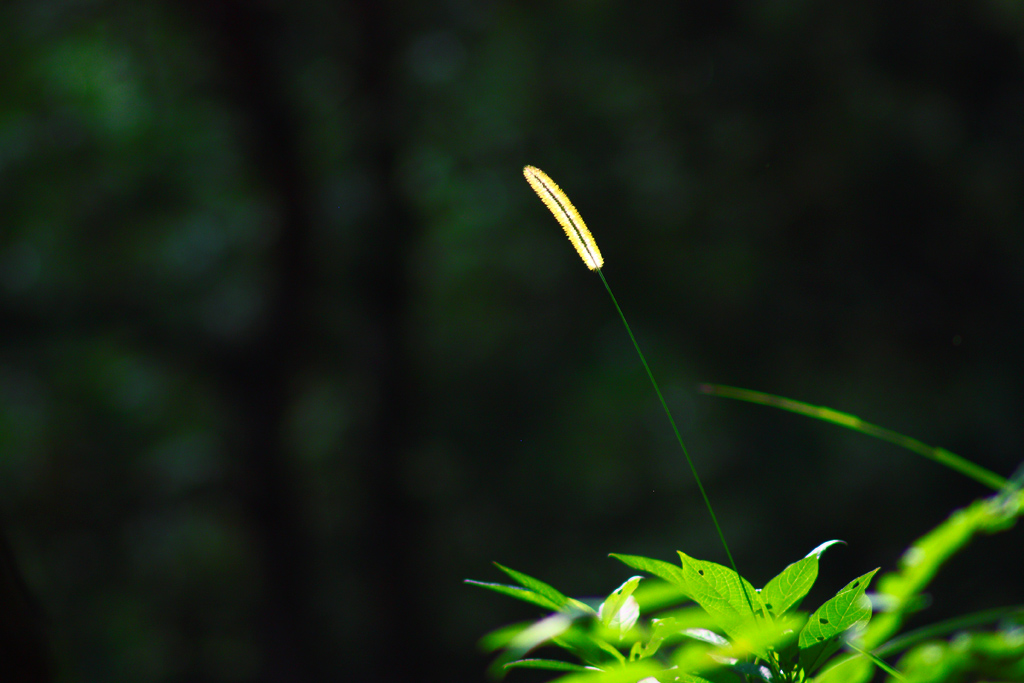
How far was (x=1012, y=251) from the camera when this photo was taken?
4832mm

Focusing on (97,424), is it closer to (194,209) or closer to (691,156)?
(194,209)

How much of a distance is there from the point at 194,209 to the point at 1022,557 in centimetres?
550

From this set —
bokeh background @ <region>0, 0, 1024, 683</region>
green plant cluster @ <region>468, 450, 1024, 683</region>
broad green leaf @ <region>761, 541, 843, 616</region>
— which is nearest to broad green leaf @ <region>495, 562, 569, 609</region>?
green plant cluster @ <region>468, 450, 1024, 683</region>

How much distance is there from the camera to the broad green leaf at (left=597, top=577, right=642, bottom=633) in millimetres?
529

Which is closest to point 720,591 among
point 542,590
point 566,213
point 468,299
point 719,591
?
point 719,591

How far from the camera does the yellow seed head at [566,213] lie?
603 mm

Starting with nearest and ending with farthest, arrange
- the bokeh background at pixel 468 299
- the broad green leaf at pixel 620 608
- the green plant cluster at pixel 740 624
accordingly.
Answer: the green plant cluster at pixel 740 624 < the broad green leaf at pixel 620 608 < the bokeh background at pixel 468 299

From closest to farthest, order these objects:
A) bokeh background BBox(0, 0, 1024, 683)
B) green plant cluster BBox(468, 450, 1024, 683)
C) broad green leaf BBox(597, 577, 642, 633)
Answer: green plant cluster BBox(468, 450, 1024, 683) → broad green leaf BBox(597, 577, 642, 633) → bokeh background BBox(0, 0, 1024, 683)

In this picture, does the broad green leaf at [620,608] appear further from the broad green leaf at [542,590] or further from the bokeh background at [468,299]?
the bokeh background at [468,299]

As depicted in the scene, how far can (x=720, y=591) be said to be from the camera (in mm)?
530

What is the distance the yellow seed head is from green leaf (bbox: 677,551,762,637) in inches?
8.7

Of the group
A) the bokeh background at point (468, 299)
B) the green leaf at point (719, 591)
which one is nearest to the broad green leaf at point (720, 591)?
the green leaf at point (719, 591)

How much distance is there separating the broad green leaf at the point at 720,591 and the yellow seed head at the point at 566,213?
221 millimetres

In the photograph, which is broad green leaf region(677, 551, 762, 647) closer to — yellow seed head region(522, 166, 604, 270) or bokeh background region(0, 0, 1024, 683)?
yellow seed head region(522, 166, 604, 270)
